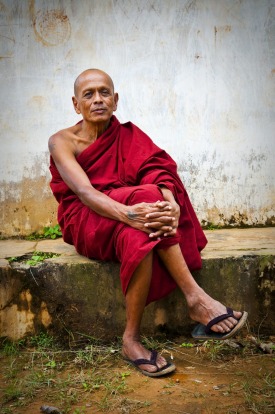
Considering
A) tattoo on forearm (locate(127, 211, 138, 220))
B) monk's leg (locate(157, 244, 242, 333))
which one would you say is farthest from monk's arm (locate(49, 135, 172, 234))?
monk's leg (locate(157, 244, 242, 333))

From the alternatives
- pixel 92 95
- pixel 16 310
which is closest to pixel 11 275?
pixel 16 310

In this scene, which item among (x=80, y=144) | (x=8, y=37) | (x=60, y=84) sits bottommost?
(x=80, y=144)

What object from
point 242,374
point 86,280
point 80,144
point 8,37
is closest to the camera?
point 242,374

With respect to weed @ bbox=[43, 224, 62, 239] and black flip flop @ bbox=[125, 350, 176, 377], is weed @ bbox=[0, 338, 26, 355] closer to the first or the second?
black flip flop @ bbox=[125, 350, 176, 377]

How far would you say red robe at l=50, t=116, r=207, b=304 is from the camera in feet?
9.89

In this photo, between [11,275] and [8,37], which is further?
[8,37]

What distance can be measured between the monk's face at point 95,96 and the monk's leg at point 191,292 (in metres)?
1.14

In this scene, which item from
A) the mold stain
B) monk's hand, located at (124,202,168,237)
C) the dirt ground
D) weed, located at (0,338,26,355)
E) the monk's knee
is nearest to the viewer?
the dirt ground

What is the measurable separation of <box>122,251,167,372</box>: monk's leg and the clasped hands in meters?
0.15

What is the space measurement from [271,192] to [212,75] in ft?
4.06

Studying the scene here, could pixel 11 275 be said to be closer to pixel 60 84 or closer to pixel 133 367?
pixel 133 367

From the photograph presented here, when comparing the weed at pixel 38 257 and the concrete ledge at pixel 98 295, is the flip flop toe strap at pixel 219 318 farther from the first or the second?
the weed at pixel 38 257

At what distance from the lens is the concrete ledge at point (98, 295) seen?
11.1 feet

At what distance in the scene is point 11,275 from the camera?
342 cm
